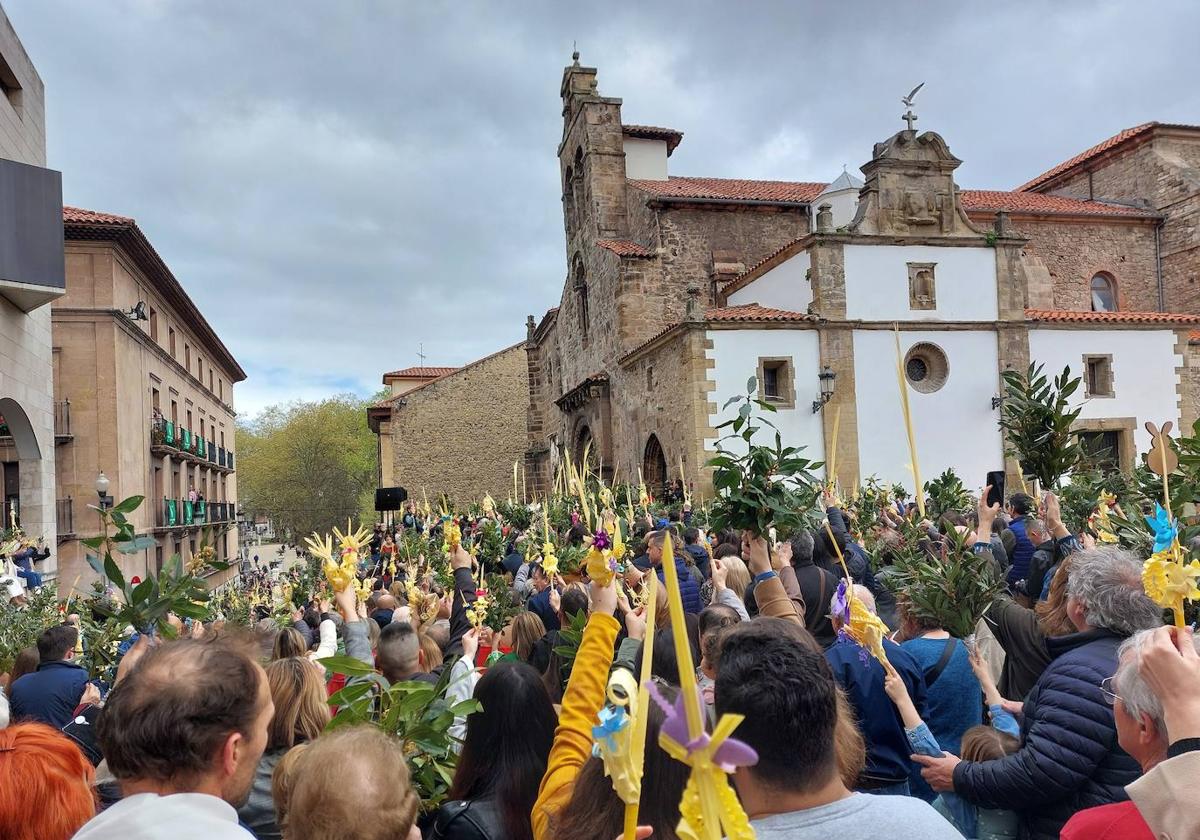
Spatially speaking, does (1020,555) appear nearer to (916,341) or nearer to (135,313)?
(916,341)

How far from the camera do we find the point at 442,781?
9.10 ft

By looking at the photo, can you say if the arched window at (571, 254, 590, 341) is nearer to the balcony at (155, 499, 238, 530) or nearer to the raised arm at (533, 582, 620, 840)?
the balcony at (155, 499, 238, 530)

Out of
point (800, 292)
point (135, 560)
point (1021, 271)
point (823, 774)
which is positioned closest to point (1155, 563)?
point (823, 774)

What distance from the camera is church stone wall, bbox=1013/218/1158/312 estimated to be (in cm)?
2672

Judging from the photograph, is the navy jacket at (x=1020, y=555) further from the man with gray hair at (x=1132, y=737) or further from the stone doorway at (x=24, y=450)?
the stone doorway at (x=24, y=450)

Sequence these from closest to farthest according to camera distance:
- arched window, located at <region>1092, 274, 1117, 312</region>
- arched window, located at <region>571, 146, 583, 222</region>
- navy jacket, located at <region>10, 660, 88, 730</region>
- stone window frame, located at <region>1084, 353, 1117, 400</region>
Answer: navy jacket, located at <region>10, 660, 88, 730</region>
stone window frame, located at <region>1084, 353, 1117, 400</region>
arched window, located at <region>1092, 274, 1117, 312</region>
arched window, located at <region>571, 146, 583, 222</region>

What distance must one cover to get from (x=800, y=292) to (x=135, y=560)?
755 inches

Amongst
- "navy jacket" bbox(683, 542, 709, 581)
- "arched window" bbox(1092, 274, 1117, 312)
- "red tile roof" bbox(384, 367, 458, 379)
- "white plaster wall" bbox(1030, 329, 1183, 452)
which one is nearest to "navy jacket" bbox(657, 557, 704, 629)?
"navy jacket" bbox(683, 542, 709, 581)

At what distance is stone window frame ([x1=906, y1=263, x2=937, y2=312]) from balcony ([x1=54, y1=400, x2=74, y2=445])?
2089cm

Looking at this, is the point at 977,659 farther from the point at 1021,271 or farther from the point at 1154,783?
the point at 1021,271

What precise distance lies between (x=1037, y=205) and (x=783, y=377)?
510 inches

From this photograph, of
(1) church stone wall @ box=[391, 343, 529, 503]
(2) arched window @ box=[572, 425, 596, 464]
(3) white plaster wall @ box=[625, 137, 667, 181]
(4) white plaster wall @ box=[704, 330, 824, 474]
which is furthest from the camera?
(1) church stone wall @ box=[391, 343, 529, 503]

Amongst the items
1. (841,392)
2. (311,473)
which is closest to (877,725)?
(841,392)

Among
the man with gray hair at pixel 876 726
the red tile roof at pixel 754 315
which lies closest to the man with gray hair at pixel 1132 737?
the man with gray hair at pixel 876 726
